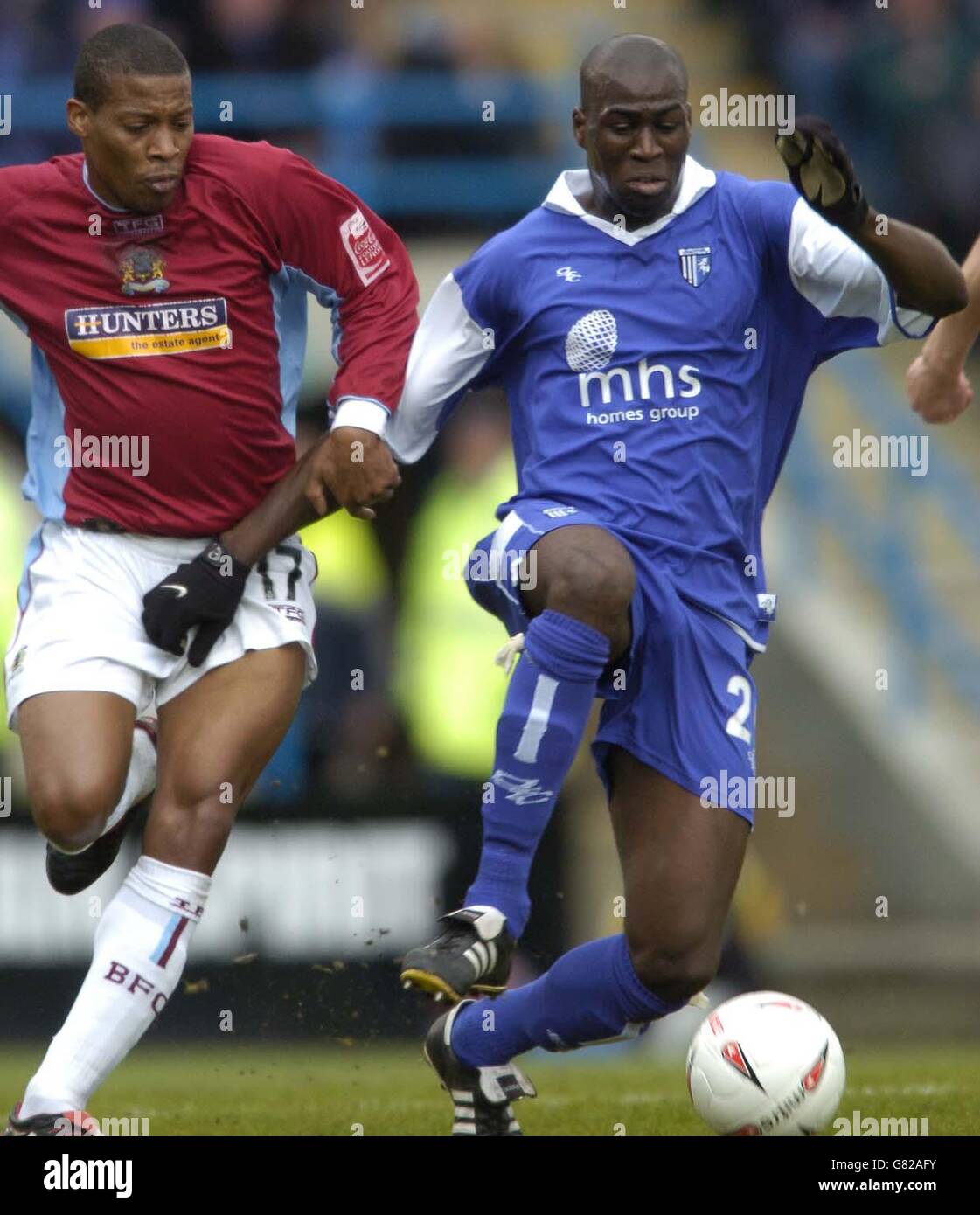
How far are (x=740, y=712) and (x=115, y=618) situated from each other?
5.06ft

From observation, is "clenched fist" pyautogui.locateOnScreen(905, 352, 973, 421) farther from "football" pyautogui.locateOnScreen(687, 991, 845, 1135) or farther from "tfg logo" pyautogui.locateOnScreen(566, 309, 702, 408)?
"football" pyautogui.locateOnScreen(687, 991, 845, 1135)

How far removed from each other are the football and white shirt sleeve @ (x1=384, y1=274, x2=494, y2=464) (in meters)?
1.65

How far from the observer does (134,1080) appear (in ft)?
28.1

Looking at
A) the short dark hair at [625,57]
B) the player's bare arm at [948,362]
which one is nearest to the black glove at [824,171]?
the short dark hair at [625,57]

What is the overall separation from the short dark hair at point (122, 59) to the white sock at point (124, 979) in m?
1.88

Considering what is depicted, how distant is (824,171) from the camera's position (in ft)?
16.1

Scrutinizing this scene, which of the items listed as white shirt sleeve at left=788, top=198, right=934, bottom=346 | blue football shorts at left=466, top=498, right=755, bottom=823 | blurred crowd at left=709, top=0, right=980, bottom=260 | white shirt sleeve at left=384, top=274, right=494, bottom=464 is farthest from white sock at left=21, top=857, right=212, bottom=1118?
blurred crowd at left=709, top=0, right=980, bottom=260

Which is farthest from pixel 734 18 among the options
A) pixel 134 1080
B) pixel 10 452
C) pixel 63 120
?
pixel 134 1080

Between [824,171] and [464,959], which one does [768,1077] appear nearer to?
[464,959]

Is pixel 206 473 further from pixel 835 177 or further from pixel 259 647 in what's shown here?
pixel 835 177

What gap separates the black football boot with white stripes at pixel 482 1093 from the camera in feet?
18.9

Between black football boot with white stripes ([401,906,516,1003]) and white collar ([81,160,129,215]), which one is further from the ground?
white collar ([81,160,129,215])

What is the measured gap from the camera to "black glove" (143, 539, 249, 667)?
18.2 feet

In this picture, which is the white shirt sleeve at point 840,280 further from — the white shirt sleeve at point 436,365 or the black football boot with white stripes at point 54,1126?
the black football boot with white stripes at point 54,1126
